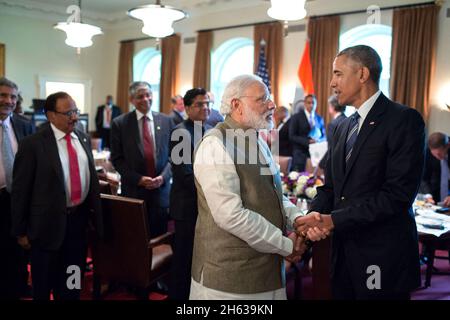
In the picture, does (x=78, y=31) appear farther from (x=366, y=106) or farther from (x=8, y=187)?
(x=366, y=106)

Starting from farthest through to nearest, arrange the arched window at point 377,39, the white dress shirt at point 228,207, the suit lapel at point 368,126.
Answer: the arched window at point 377,39, the suit lapel at point 368,126, the white dress shirt at point 228,207

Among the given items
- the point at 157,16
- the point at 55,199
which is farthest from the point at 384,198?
the point at 157,16

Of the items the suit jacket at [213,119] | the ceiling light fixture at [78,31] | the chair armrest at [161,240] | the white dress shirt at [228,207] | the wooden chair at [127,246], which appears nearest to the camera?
the white dress shirt at [228,207]

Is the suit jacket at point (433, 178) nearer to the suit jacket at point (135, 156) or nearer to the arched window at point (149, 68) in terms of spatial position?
the suit jacket at point (135, 156)

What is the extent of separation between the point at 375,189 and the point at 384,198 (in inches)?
3.5

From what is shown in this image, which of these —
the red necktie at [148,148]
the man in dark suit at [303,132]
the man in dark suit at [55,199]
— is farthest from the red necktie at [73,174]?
the man in dark suit at [303,132]

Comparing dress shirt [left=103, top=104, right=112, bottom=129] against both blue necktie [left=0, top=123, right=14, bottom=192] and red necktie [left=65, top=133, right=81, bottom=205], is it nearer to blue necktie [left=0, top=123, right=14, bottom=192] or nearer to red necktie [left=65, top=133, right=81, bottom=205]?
blue necktie [left=0, top=123, right=14, bottom=192]

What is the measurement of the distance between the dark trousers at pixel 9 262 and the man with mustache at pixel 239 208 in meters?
1.83

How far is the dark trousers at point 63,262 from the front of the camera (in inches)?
101

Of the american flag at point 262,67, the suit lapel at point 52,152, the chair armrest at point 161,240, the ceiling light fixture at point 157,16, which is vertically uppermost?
the american flag at point 262,67

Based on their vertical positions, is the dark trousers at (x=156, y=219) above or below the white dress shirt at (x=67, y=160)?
below

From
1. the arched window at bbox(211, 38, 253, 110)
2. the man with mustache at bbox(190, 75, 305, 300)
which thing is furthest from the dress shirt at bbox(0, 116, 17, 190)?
the arched window at bbox(211, 38, 253, 110)

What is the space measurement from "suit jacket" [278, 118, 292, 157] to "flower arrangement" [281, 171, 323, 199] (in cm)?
297

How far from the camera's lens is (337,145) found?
6.80 ft
